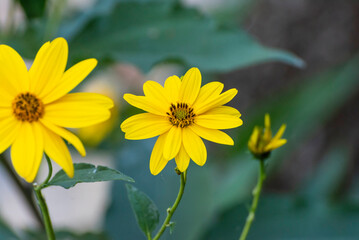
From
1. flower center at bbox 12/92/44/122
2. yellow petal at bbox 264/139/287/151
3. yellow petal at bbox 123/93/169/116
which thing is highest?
yellow petal at bbox 264/139/287/151

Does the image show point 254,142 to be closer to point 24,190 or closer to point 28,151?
point 28,151

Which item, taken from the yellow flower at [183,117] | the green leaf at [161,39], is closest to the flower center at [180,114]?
the yellow flower at [183,117]

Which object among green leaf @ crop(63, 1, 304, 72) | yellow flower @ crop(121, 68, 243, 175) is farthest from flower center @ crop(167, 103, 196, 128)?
green leaf @ crop(63, 1, 304, 72)

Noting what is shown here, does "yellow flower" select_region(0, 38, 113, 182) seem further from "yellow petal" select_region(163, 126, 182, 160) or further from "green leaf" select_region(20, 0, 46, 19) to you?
"green leaf" select_region(20, 0, 46, 19)

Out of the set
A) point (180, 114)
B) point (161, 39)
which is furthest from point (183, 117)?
point (161, 39)

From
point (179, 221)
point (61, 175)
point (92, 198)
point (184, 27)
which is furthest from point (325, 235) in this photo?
point (92, 198)

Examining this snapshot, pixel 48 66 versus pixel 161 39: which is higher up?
pixel 161 39
